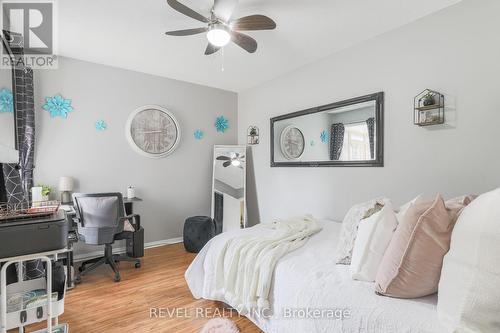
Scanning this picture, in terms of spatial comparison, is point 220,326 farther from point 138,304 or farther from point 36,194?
point 36,194

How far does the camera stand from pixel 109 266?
304 cm

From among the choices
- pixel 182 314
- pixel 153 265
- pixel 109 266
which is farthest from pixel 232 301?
pixel 109 266

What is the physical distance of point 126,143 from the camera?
11.5ft

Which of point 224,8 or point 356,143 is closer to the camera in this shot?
point 224,8

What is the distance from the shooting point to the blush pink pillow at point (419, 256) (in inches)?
46.0

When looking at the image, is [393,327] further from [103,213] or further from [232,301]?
[103,213]

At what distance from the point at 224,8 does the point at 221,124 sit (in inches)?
99.2

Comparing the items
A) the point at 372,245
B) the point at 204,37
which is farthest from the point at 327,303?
the point at 204,37

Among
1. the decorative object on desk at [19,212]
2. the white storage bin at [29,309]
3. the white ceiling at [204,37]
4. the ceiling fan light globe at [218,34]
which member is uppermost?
the white ceiling at [204,37]

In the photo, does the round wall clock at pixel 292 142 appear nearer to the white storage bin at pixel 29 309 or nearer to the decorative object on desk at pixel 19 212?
the decorative object on desk at pixel 19 212

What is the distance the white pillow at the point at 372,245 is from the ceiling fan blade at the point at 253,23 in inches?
61.4

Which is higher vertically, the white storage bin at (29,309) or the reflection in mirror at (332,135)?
the reflection in mirror at (332,135)

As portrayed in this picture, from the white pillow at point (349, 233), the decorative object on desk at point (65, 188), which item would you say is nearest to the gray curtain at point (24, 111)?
the decorative object on desk at point (65, 188)

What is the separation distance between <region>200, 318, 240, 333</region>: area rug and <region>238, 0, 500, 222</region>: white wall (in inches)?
63.6
